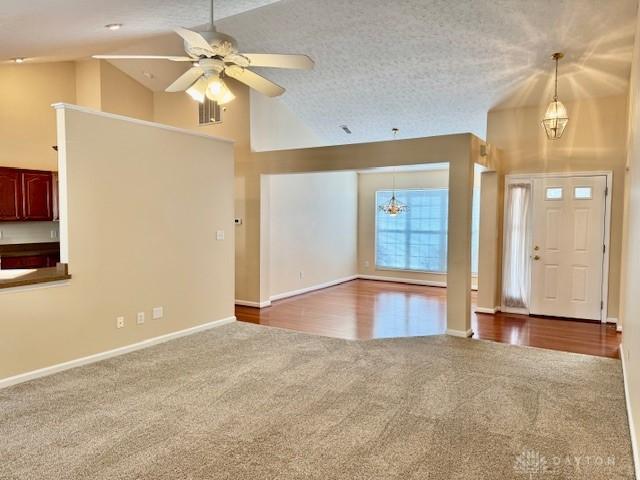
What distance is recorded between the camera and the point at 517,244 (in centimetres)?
662

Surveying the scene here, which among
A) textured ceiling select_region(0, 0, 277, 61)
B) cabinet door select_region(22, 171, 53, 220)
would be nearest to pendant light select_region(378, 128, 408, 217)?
textured ceiling select_region(0, 0, 277, 61)

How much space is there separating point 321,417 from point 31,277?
282 centimetres

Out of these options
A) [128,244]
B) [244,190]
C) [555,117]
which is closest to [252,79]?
[128,244]

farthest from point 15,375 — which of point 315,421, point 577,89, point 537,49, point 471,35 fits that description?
point 577,89

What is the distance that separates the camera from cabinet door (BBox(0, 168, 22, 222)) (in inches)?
257

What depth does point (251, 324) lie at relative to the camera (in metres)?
5.95

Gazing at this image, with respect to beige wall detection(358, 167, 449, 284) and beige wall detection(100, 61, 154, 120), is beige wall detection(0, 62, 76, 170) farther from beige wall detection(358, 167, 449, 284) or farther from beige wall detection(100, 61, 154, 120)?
beige wall detection(358, 167, 449, 284)

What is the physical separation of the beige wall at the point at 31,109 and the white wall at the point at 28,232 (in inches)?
36.3

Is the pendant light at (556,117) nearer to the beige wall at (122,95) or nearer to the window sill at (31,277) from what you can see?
the window sill at (31,277)

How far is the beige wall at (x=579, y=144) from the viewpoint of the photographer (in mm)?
5953

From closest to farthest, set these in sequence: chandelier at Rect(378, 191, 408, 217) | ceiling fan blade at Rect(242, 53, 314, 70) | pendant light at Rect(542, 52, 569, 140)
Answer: ceiling fan blade at Rect(242, 53, 314, 70)
pendant light at Rect(542, 52, 569, 140)
chandelier at Rect(378, 191, 408, 217)

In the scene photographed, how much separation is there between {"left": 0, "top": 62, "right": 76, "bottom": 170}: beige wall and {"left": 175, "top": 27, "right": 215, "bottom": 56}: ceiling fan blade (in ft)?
16.9

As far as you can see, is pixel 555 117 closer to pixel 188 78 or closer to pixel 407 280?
pixel 188 78

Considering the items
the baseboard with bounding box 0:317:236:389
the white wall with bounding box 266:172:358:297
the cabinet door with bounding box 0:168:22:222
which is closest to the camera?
the baseboard with bounding box 0:317:236:389
